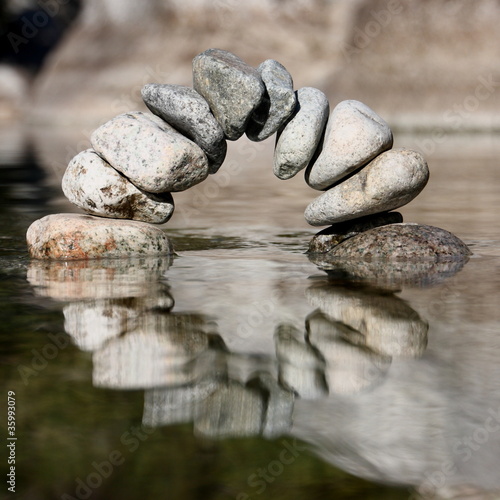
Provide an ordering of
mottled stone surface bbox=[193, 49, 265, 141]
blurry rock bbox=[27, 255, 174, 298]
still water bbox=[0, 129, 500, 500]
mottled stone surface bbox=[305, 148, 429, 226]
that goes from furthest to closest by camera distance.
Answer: mottled stone surface bbox=[305, 148, 429, 226]
mottled stone surface bbox=[193, 49, 265, 141]
blurry rock bbox=[27, 255, 174, 298]
still water bbox=[0, 129, 500, 500]

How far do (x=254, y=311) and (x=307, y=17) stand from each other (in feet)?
93.1

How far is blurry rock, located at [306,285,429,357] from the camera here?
4492 millimetres

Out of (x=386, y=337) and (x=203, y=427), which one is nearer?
(x=203, y=427)

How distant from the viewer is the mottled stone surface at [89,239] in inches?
278

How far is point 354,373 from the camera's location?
13.3 feet

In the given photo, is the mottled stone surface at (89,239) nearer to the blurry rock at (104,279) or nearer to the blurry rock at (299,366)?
the blurry rock at (104,279)

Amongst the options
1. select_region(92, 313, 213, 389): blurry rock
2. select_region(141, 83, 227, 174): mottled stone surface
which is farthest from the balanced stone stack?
Result: select_region(92, 313, 213, 389): blurry rock

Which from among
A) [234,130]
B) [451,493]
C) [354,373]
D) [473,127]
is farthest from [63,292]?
[473,127]

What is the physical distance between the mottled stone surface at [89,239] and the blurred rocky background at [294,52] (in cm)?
2344

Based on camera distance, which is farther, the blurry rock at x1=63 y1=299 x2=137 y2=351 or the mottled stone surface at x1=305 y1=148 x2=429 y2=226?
the mottled stone surface at x1=305 y1=148 x2=429 y2=226

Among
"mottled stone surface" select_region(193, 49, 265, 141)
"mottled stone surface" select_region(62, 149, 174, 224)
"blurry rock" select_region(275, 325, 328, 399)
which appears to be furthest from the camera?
"mottled stone surface" select_region(62, 149, 174, 224)

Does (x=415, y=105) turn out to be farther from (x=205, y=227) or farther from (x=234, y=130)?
(x=234, y=130)

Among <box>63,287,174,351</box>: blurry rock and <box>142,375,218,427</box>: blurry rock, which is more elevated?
<box>63,287,174,351</box>: blurry rock

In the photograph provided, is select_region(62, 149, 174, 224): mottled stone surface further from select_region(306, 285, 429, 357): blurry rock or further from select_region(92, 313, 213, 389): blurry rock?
select_region(92, 313, 213, 389): blurry rock
